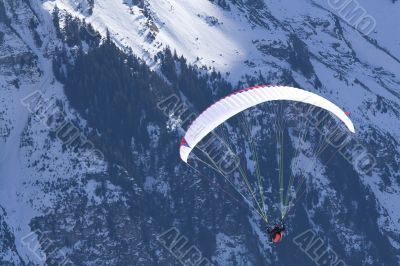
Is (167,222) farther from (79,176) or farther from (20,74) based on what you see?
(20,74)

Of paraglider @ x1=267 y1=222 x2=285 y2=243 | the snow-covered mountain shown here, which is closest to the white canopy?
paraglider @ x1=267 y1=222 x2=285 y2=243

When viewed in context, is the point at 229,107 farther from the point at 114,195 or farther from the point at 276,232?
the point at 114,195

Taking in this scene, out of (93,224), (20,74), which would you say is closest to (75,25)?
(20,74)

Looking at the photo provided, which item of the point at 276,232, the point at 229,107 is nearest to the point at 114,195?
the point at 229,107

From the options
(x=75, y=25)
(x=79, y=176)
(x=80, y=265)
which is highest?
(x=75, y=25)

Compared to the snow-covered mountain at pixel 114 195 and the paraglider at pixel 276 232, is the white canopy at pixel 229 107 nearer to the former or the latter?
the paraglider at pixel 276 232

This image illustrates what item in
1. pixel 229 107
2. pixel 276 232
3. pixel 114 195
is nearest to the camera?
pixel 276 232

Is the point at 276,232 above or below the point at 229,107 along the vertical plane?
below

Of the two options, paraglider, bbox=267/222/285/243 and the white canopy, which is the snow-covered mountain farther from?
Result: paraglider, bbox=267/222/285/243

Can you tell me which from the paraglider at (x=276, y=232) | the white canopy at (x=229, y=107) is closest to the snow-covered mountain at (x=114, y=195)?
the white canopy at (x=229, y=107)

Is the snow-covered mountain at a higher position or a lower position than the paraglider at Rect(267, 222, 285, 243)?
higher

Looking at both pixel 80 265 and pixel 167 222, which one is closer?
pixel 80 265
